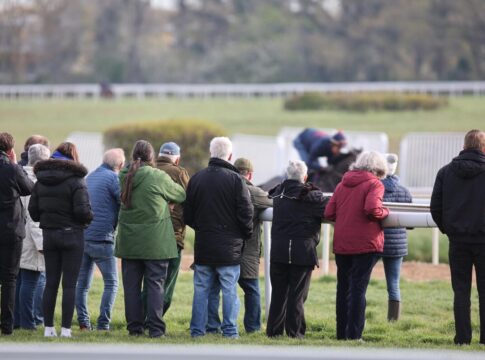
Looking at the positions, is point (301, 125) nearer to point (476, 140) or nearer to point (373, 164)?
point (373, 164)

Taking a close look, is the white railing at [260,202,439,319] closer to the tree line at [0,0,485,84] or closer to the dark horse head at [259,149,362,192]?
the dark horse head at [259,149,362,192]

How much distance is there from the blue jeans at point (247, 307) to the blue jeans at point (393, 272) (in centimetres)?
123

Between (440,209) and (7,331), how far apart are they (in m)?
→ 3.32

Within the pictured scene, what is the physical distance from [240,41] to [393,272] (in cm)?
5036

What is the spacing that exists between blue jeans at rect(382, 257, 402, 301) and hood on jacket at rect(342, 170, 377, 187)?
4.56 feet

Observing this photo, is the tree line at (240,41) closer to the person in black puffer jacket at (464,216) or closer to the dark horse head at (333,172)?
the dark horse head at (333,172)

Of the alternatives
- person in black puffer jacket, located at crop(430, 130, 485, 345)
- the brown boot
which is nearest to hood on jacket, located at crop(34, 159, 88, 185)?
person in black puffer jacket, located at crop(430, 130, 485, 345)

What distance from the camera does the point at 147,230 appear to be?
8.42 meters

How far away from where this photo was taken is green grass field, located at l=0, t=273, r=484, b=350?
8133 millimetres

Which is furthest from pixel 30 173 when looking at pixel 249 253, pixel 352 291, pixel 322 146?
pixel 322 146

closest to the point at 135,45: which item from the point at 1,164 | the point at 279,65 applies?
the point at 279,65

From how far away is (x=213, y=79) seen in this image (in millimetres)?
56938

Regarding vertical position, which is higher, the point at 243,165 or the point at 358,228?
the point at 243,165

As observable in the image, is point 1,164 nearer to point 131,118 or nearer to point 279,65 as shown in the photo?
point 131,118
